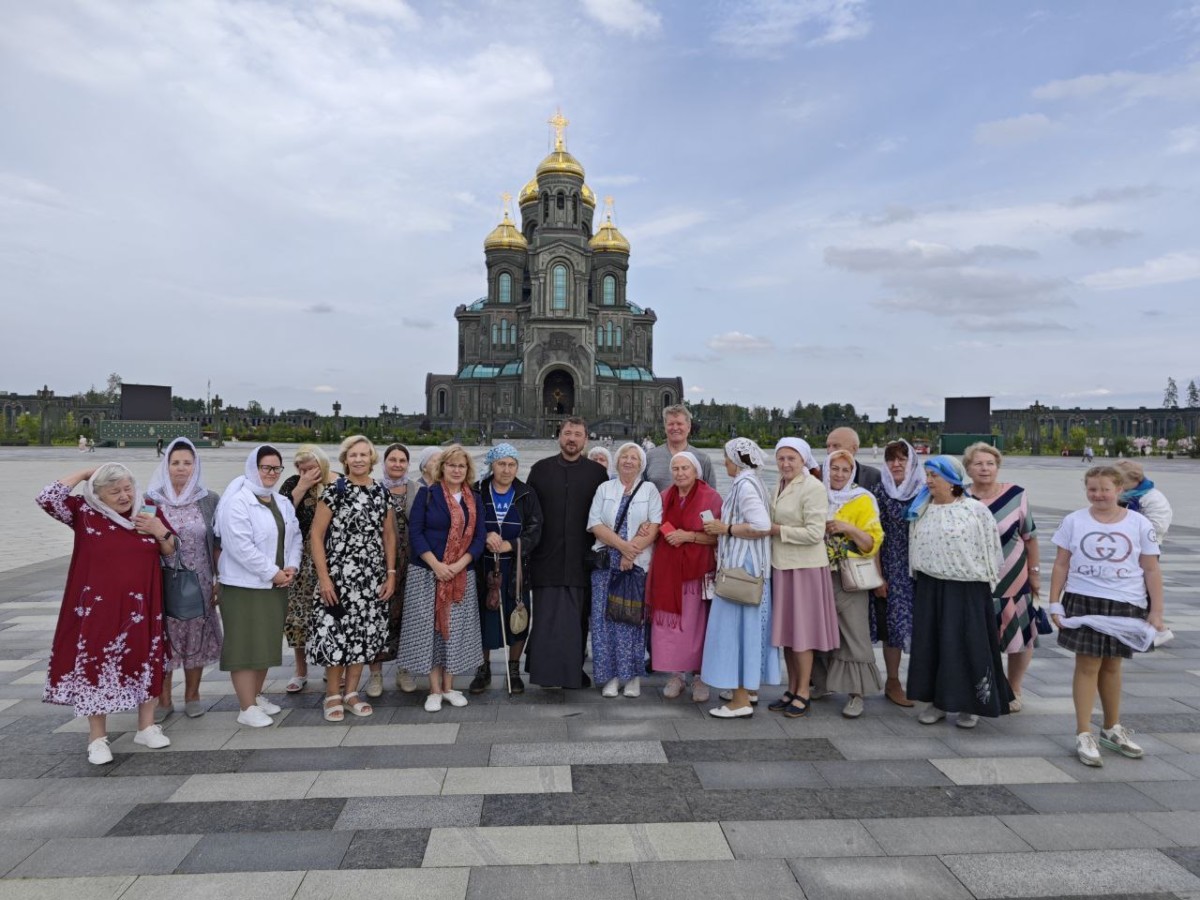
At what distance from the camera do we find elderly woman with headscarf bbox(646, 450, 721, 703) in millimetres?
5192

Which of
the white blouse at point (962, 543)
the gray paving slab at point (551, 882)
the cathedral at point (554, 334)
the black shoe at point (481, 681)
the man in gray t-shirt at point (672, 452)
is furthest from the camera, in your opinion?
the cathedral at point (554, 334)

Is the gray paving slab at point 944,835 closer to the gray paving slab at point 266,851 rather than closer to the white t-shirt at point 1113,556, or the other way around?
the white t-shirt at point 1113,556

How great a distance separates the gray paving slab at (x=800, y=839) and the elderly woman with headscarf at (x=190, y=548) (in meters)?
3.60

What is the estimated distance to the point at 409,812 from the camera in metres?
3.72

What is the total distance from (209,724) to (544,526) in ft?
8.59

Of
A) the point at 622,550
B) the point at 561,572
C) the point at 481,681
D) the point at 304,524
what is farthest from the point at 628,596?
the point at 304,524

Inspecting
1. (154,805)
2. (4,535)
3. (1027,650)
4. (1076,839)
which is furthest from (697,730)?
(4,535)

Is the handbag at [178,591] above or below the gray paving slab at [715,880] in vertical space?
above

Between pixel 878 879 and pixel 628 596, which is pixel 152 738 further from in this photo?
pixel 878 879

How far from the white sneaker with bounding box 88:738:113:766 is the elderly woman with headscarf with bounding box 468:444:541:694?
89.9 inches

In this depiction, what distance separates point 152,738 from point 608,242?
62386 mm

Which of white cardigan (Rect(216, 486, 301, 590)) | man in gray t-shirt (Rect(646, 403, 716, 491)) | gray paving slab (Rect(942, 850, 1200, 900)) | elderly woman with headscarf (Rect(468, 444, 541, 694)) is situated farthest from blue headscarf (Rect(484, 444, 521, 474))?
gray paving slab (Rect(942, 850, 1200, 900))

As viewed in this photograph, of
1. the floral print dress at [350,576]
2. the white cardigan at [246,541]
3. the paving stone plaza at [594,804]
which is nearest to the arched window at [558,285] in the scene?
the paving stone plaza at [594,804]

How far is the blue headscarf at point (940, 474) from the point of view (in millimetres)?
4711
